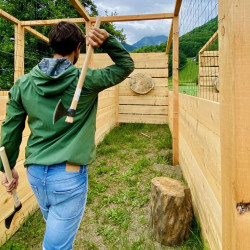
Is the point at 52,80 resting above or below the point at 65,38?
below

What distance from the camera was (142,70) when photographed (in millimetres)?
6719

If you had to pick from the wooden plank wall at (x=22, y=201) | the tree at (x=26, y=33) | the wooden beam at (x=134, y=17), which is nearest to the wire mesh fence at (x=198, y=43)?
the wooden beam at (x=134, y=17)

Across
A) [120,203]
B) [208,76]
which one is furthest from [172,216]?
[208,76]

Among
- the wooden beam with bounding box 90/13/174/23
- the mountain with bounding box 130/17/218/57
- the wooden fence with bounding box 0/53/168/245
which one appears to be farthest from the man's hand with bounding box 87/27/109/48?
the wooden fence with bounding box 0/53/168/245

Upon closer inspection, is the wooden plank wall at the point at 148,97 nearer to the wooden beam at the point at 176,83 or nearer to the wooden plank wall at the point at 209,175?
the wooden beam at the point at 176,83

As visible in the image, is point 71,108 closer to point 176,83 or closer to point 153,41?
point 176,83

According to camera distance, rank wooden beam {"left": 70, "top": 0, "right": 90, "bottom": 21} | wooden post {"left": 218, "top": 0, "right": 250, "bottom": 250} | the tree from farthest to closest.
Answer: the tree < wooden beam {"left": 70, "top": 0, "right": 90, "bottom": 21} < wooden post {"left": 218, "top": 0, "right": 250, "bottom": 250}

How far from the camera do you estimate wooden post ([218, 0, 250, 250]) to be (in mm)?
604

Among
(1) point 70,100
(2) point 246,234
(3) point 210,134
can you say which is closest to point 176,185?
(3) point 210,134

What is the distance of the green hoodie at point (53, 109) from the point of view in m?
1.23

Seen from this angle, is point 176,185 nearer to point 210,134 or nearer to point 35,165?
point 210,134

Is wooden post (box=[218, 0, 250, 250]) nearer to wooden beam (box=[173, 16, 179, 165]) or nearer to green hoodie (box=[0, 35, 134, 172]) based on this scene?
green hoodie (box=[0, 35, 134, 172])

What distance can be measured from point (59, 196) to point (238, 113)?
40.4 inches

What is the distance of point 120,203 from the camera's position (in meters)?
2.76
